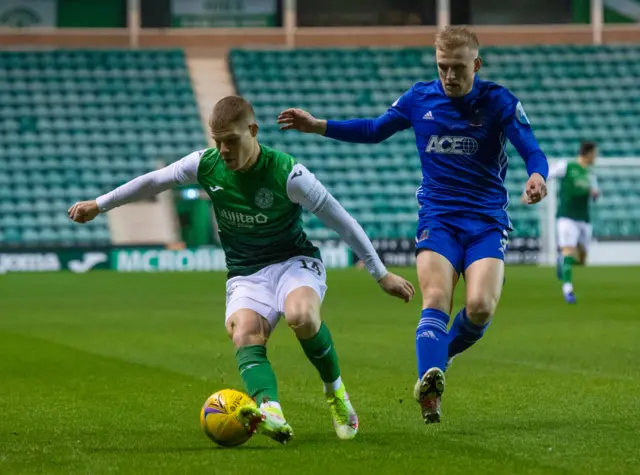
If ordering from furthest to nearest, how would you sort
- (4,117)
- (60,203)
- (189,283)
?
(4,117) < (60,203) < (189,283)

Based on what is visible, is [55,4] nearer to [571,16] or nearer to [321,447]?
[571,16]

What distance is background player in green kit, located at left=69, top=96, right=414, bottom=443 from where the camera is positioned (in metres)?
6.23

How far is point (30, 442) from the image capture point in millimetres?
6262

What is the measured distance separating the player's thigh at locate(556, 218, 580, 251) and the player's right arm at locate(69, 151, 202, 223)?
40.4ft

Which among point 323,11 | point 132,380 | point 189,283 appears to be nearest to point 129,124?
point 323,11

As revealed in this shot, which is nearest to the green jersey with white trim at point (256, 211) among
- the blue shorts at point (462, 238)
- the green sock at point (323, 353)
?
the green sock at point (323, 353)

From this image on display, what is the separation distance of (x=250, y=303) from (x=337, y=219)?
0.58m

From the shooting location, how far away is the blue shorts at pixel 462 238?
23.4 ft

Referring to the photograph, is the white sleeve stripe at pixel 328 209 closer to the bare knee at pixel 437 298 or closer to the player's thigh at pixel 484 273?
the bare knee at pixel 437 298

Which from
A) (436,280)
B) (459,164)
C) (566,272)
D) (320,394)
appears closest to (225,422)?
(436,280)

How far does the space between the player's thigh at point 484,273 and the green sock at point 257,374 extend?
1.30 metres

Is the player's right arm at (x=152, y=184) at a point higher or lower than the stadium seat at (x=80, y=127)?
higher

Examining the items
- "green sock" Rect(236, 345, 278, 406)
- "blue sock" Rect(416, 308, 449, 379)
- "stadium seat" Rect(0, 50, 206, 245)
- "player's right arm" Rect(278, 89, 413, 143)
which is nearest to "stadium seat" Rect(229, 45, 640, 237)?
"stadium seat" Rect(0, 50, 206, 245)

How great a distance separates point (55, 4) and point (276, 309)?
28.8 meters
